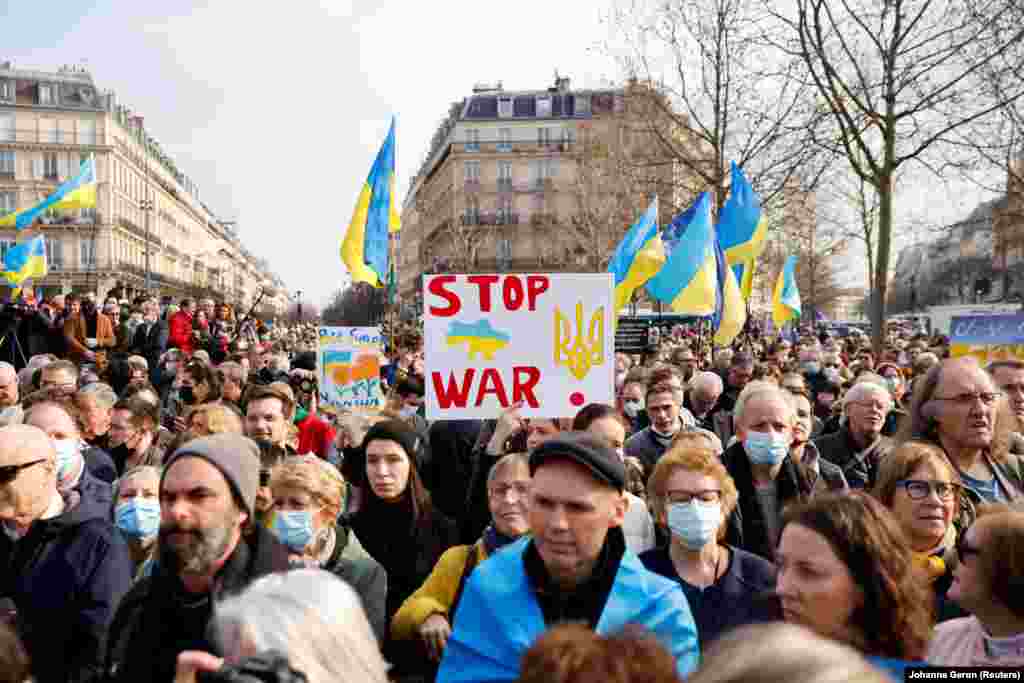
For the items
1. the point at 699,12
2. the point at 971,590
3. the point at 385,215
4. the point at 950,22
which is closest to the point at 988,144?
the point at 950,22

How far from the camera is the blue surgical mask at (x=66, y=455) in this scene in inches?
173

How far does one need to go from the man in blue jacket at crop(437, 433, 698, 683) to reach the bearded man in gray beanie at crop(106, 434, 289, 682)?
0.72 meters

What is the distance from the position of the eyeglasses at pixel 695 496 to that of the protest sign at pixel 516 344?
2.41 m

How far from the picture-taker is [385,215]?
11.1 m

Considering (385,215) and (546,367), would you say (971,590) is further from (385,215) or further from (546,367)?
(385,215)

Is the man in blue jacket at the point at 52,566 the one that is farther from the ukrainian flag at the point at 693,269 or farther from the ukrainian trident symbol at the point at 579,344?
the ukrainian flag at the point at 693,269

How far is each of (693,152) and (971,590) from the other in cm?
2305

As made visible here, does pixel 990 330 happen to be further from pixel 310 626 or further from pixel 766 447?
pixel 310 626

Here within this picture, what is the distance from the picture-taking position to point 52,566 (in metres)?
3.25

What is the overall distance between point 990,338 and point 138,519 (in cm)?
843

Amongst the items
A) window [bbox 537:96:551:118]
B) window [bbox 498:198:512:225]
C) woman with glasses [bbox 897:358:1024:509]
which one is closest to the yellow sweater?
woman with glasses [bbox 897:358:1024:509]

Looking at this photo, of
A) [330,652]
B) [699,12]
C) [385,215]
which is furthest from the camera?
[699,12]

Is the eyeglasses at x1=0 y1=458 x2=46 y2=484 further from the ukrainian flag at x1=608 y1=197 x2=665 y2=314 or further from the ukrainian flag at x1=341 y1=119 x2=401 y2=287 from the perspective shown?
the ukrainian flag at x1=608 y1=197 x2=665 y2=314

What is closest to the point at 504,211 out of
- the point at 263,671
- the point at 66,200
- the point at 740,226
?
the point at 66,200
